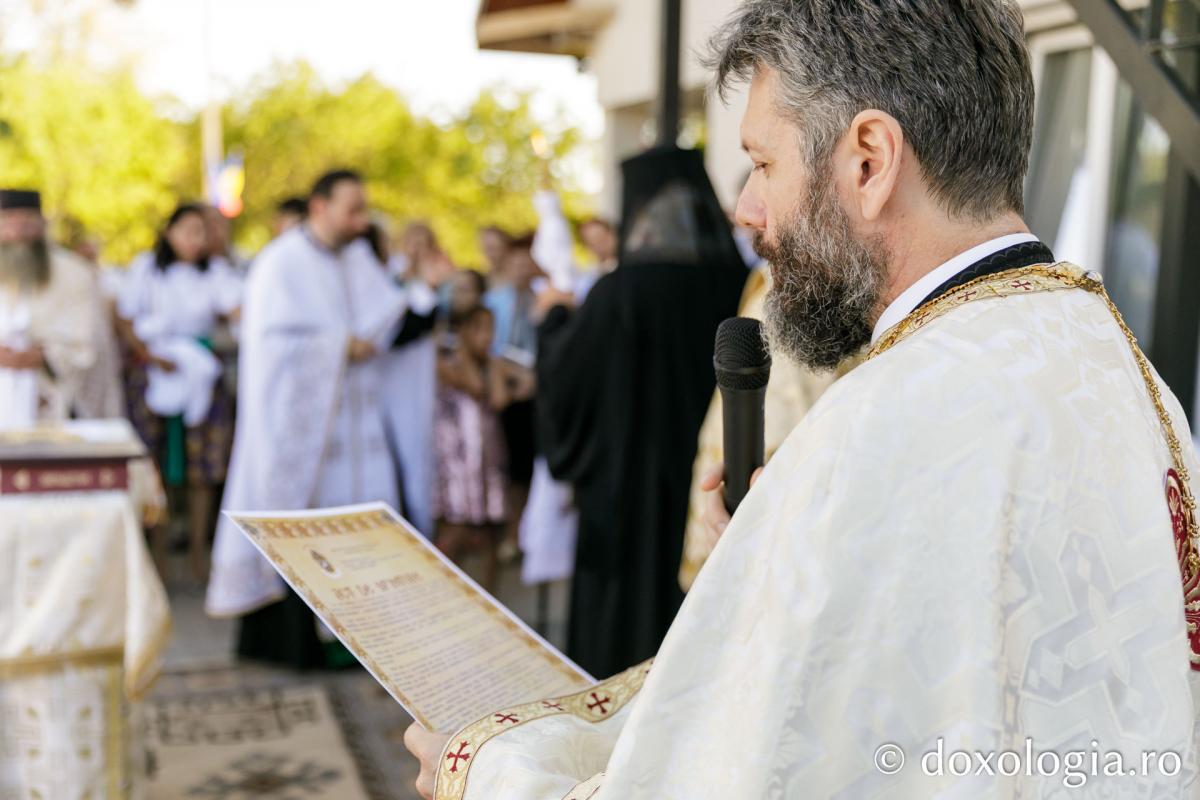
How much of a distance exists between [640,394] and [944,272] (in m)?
2.80

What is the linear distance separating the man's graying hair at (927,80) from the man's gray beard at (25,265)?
4857 millimetres

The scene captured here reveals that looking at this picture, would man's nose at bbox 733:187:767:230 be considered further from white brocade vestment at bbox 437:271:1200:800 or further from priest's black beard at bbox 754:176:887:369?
white brocade vestment at bbox 437:271:1200:800

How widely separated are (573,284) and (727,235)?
1745mm

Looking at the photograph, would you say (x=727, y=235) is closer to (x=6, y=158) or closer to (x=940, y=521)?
(x=940, y=521)

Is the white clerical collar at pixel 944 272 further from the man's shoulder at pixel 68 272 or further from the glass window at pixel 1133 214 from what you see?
the man's shoulder at pixel 68 272

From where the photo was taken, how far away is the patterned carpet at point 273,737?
13.3 feet

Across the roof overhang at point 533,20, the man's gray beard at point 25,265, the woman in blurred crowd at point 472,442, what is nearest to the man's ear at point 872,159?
the man's gray beard at point 25,265

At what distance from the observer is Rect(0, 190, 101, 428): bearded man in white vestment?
5.20m

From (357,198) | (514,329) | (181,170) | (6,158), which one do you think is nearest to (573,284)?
(357,198)

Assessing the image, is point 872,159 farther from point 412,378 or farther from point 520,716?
point 412,378

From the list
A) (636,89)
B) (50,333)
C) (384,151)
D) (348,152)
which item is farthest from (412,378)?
(384,151)

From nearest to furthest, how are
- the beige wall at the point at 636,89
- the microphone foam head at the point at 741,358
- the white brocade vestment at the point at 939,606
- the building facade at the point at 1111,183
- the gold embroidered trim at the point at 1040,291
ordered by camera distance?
the white brocade vestment at the point at 939,606 < the gold embroidered trim at the point at 1040,291 < the microphone foam head at the point at 741,358 < the building facade at the point at 1111,183 < the beige wall at the point at 636,89

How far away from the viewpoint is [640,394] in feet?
13.3

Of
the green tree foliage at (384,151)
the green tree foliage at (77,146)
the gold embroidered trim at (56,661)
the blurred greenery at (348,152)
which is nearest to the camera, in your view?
the gold embroidered trim at (56,661)
